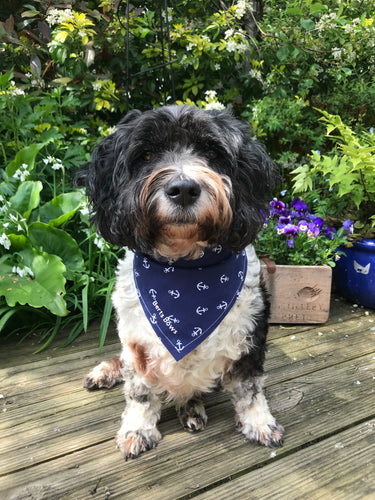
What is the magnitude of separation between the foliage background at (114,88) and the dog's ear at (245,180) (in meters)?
1.45

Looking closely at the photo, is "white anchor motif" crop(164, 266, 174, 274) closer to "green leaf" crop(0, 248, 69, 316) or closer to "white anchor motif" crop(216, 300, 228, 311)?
"white anchor motif" crop(216, 300, 228, 311)

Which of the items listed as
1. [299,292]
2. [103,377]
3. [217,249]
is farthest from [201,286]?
[299,292]

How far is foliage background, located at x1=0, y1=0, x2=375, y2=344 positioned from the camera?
3.15m

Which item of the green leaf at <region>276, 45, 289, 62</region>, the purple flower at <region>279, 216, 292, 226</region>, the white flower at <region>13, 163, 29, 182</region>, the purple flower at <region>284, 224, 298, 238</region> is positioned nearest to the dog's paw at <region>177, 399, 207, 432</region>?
the purple flower at <region>284, 224, 298, 238</region>

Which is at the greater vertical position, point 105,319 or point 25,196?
point 25,196

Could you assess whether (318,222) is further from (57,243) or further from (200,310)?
(57,243)

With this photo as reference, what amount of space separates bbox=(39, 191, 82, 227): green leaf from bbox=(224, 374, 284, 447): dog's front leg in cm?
187

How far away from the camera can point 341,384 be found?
95.3 inches

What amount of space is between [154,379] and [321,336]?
1.46 metres

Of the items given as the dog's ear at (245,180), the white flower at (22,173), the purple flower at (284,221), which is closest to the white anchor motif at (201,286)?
the dog's ear at (245,180)

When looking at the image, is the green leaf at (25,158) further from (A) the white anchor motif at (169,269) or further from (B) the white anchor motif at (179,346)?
(B) the white anchor motif at (179,346)

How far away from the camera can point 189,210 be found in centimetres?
157

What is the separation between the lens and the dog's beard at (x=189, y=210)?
1568 millimetres

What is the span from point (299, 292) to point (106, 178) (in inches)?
73.2
